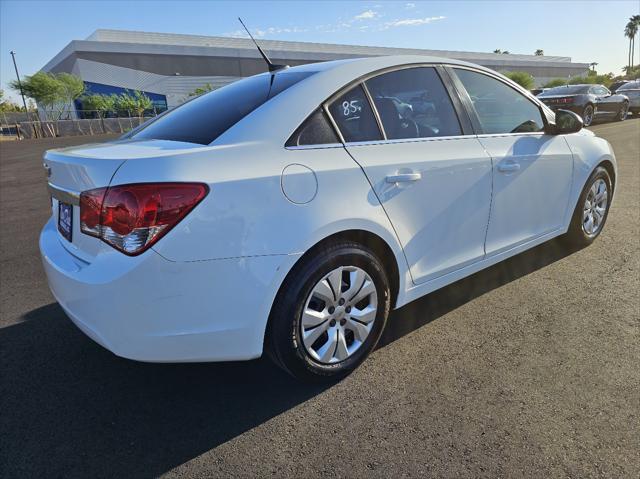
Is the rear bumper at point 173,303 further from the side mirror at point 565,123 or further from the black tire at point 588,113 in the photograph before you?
the black tire at point 588,113

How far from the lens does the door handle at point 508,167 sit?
3151 millimetres

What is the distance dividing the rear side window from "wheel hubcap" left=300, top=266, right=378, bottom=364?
724 millimetres

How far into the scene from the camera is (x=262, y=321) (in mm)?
2205

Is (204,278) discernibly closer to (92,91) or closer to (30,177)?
(30,177)

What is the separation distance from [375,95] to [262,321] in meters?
1.44

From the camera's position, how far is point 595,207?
171 inches

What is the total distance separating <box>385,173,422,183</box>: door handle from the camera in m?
2.54

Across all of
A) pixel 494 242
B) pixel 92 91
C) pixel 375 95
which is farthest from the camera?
pixel 92 91

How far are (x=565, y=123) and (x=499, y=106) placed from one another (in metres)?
0.66

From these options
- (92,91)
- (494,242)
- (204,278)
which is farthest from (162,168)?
(92,91)

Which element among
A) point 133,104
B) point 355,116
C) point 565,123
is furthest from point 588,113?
point 133,104

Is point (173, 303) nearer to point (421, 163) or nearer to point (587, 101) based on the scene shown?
point (421, 163)

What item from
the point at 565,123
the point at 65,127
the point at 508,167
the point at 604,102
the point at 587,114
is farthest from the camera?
the point at 65,127

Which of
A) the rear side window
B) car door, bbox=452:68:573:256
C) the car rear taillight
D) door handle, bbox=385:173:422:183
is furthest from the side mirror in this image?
the car rear taillight
